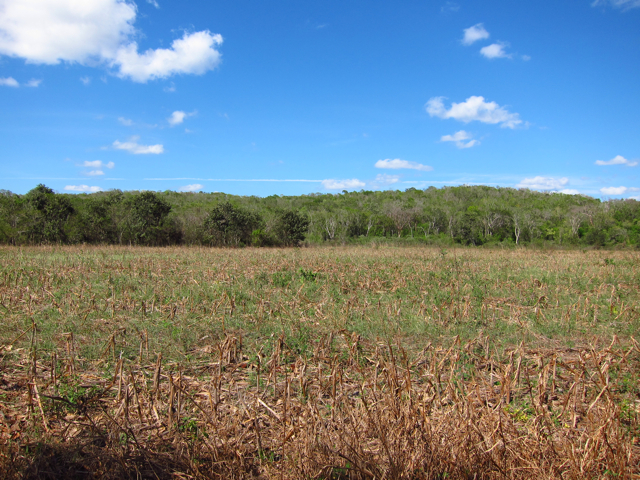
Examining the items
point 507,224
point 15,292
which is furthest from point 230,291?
point 507,224

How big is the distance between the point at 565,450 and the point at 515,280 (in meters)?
9.12

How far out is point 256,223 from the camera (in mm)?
34531

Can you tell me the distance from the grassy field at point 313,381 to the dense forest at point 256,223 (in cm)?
2080

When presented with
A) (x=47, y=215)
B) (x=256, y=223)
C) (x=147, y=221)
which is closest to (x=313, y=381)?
(x=147, y=221)

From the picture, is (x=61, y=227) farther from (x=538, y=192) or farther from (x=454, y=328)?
(x=538, y=192)

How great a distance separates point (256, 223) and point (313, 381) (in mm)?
31359

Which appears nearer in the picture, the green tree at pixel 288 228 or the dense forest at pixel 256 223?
the dense forest at pixel 256 223

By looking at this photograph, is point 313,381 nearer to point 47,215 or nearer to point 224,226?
point 224,226

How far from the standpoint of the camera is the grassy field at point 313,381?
2.48 metres

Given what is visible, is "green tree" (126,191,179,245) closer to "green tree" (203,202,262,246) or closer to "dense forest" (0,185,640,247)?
"dense forest" (0,185,640,247)

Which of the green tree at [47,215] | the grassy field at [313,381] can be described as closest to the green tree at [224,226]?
the green tree at [47,215]

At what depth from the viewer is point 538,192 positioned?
90875 mm

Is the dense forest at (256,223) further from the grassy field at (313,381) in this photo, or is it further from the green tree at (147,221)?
the grassy field at (313,381)

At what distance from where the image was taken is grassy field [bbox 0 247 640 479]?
248cm
